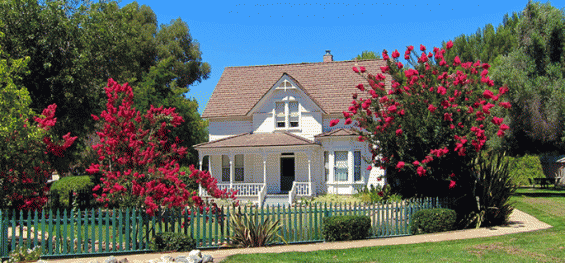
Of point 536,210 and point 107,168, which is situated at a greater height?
point 107,168

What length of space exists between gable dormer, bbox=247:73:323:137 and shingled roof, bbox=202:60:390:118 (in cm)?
42

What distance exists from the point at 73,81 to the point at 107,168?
12033 mm

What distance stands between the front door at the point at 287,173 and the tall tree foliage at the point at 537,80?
13002mm

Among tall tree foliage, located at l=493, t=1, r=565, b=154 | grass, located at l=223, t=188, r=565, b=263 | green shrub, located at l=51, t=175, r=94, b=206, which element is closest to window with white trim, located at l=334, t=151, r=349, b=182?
tall tree foliage, located at l=493, t=1, r=565, b=154

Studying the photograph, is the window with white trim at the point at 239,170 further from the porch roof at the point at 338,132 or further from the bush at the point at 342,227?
the bush at the point at 342,227

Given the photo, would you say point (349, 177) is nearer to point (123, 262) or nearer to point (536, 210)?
point (536, 210)

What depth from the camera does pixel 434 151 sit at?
50.2ft

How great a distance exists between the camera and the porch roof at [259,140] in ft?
92.4

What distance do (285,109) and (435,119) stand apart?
15.7 m

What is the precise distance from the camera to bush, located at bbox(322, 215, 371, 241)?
1423 cm

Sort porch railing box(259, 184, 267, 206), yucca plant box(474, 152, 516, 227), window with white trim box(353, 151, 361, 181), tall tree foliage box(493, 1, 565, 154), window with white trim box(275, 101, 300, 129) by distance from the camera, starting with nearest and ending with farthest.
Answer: yucca plant box(474, 152, 516, 227)
porch railing box(259, 184, 267, 206)
window with white trim box(353, 151, 361, 181)
tall tree foliage box(493, 1, 565, 154)
window with white trim box(275, 101, 300, 129)

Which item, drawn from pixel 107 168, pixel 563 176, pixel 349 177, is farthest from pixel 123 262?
pixel 563 176

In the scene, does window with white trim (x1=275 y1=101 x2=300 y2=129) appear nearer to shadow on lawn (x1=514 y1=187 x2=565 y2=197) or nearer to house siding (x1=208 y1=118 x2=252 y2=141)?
house siding (x1=208 y1=118 x2=252 y2=141)

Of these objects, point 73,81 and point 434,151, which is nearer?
point 434,151
